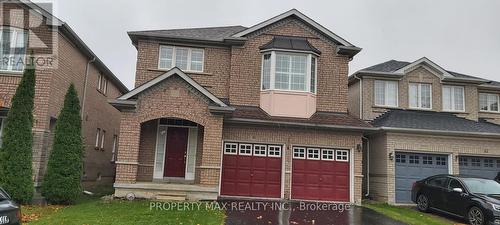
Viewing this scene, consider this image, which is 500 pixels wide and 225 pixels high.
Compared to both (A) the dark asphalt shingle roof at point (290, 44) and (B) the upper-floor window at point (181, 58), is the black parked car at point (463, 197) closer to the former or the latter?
(A) the dark asphalt shingle roof at point (290, 44)

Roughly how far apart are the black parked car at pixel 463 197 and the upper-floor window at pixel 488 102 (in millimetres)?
8875

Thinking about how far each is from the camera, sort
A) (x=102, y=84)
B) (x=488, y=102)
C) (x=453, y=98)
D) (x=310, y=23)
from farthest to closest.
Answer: (x=488, y=102) < (x=102, y=84) < (x=453, y=98) < (x=310, y=23)

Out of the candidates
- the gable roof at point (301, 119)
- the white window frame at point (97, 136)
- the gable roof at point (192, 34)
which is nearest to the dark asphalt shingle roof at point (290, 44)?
the gable roof at point (192, 34)

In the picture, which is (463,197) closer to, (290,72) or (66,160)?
(290,72)

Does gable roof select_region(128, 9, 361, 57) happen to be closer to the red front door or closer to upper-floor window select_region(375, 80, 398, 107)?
upper-floor window select_region(375, 80, 398, 107)

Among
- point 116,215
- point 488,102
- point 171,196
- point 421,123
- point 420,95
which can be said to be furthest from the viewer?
point 488,102

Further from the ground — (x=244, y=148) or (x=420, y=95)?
(x=420, y=95)

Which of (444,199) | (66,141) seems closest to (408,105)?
(444,199)

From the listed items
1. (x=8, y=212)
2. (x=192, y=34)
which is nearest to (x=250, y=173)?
(x=192, y=34)

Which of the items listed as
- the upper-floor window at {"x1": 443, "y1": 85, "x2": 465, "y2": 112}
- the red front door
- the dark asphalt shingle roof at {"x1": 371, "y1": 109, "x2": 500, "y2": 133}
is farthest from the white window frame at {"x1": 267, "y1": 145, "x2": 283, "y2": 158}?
the upper-floor window at {"x1": 443, "y1": 85, "x2": 465, "y2": 112}

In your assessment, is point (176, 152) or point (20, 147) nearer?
point (20, 147)

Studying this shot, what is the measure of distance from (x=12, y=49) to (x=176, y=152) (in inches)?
289

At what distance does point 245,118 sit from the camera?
640 inches

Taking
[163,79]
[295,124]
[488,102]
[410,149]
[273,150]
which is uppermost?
[488,102]
